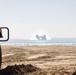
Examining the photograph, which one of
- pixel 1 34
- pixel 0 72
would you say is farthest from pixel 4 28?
pixel 0 72

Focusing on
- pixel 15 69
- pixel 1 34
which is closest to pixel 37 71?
pixel 15 69

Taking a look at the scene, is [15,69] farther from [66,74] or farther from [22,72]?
[66,74]

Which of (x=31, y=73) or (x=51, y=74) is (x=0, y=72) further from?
(x=51, y=74)

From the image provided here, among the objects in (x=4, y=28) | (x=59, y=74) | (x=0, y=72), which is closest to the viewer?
(x=4, y=28)

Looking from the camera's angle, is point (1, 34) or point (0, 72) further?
point (0, 72)

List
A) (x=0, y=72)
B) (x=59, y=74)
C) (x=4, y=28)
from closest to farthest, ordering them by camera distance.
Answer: (x=4, y=28), (x=0, y=72), (x=59, y=74)

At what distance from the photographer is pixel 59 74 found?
642 inches

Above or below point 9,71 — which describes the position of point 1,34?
above

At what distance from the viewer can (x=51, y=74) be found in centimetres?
1642

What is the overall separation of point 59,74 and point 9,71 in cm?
334

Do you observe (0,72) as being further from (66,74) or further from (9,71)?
(66,74)

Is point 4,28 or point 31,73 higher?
point 4,28

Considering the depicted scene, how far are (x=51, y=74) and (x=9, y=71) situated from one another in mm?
2921

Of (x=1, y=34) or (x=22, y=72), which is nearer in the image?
(x=1, y=34)
